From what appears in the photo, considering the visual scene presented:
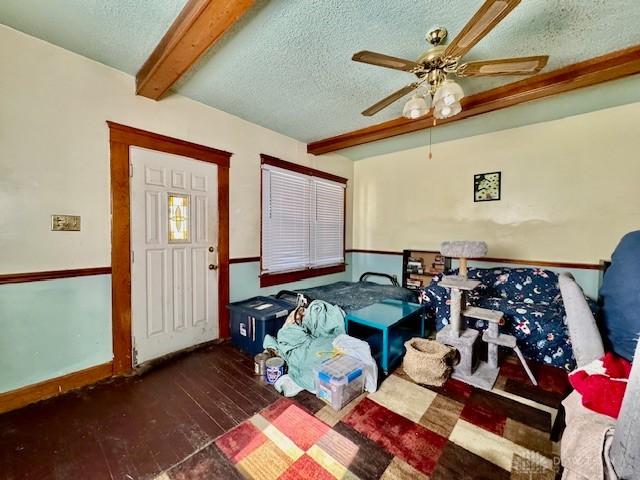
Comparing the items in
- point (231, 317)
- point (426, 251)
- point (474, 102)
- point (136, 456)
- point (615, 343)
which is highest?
point (474, 102)

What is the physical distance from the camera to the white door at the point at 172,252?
93.0 inches

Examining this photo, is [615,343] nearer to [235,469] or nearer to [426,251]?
[235,469]

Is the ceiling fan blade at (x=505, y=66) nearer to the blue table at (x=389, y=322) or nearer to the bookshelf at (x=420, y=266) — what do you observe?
the blue table at (x=389, y=322)

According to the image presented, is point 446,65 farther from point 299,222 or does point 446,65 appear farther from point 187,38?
point 299,222

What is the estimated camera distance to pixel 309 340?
7.84 feet

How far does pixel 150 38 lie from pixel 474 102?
2799mm

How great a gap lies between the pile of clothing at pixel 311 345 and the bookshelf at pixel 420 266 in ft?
6.54

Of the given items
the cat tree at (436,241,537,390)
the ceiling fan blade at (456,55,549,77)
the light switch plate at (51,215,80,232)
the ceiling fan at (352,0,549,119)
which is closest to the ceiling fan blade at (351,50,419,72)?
the ceiling fan at (352,0,549,119)

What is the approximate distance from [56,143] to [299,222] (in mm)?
2553

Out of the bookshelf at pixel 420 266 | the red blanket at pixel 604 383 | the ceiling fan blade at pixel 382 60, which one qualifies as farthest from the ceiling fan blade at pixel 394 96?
the bookshelf at pixel 420 266

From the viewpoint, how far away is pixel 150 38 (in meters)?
1.85

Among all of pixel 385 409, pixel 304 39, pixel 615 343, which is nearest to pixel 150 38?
pixel 304 39

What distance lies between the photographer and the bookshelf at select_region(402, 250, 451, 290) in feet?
12.9

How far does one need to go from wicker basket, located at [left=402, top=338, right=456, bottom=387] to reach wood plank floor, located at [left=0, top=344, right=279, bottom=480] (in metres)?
1.11
